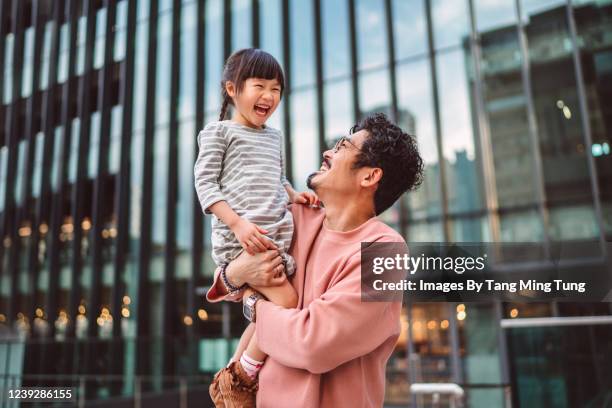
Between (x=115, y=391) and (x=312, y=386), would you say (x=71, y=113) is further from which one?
(x=312, y=386)

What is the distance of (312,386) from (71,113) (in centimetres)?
1776

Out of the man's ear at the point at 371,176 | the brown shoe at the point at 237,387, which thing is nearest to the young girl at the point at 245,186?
the brown shoe at the point at 237,387

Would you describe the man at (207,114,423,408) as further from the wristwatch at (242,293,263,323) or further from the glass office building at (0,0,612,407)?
the glass office building at (0,0,612,407)

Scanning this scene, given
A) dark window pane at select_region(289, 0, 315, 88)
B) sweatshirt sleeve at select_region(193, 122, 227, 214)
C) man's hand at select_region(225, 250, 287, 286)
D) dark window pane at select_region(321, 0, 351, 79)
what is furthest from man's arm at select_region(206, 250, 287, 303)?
dark window pane at select_region(289, 0, 315, 88)

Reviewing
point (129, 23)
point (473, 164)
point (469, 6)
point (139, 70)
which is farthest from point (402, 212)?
point (129, 23)

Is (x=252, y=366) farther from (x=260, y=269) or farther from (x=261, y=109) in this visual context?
(x=261, y=109)

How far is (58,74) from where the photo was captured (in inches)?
725

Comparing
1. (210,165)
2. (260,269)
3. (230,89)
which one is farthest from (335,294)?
(230,89)

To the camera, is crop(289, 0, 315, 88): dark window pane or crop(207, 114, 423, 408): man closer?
crop(207, 114, 423, 408): man

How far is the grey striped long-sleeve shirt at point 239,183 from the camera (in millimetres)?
1930

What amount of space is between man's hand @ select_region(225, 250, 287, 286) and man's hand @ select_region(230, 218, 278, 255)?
22 mm

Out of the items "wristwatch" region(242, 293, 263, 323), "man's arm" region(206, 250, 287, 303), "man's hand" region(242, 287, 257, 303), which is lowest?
"wristwatch" region(242, 293, 263, 323)

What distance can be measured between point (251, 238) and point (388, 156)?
1.72 feet

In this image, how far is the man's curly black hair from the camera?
1895mm
